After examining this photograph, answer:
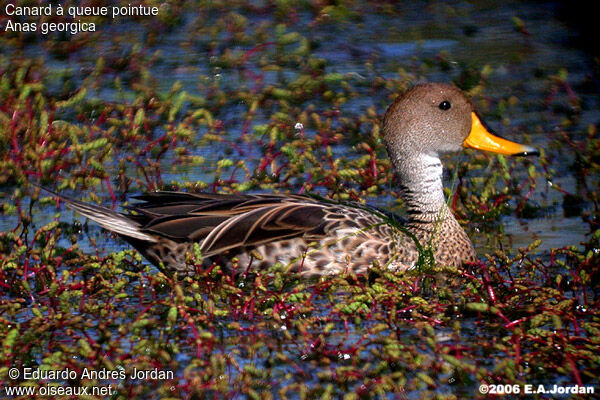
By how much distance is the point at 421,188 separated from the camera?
6812mm

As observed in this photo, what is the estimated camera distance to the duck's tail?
6.45 metres

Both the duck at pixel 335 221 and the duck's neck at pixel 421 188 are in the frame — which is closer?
the duck at pixel 335 221

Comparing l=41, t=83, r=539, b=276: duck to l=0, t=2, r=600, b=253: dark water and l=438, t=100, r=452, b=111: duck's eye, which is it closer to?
l=438, t=100, r=452, b=111: duck's eye

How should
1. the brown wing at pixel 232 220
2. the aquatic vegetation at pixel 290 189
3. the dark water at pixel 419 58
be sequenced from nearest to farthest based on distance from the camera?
the aquatic vegetation at pixel 290 189, the brown wing at pixel 232 220, the dark water at pixel 419 58

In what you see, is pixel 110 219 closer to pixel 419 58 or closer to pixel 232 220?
pixel 232 220

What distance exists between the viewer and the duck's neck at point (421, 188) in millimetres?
6809

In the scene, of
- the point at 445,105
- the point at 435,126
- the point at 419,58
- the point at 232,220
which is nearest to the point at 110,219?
the point at 232,220

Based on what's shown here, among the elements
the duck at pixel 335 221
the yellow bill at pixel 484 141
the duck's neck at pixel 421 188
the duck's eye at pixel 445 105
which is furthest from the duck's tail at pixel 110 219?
the yellow bill at pixel 484 141

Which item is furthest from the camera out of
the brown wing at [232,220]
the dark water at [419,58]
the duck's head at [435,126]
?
the dark water at [419,58]

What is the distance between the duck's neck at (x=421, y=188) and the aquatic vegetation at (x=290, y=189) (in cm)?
45

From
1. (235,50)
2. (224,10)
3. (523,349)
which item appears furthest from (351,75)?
(523,349)

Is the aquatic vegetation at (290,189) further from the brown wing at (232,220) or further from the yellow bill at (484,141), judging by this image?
the yellow bill at (484,141)

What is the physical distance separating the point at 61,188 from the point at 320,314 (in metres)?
2.32

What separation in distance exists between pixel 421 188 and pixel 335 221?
65 cm
